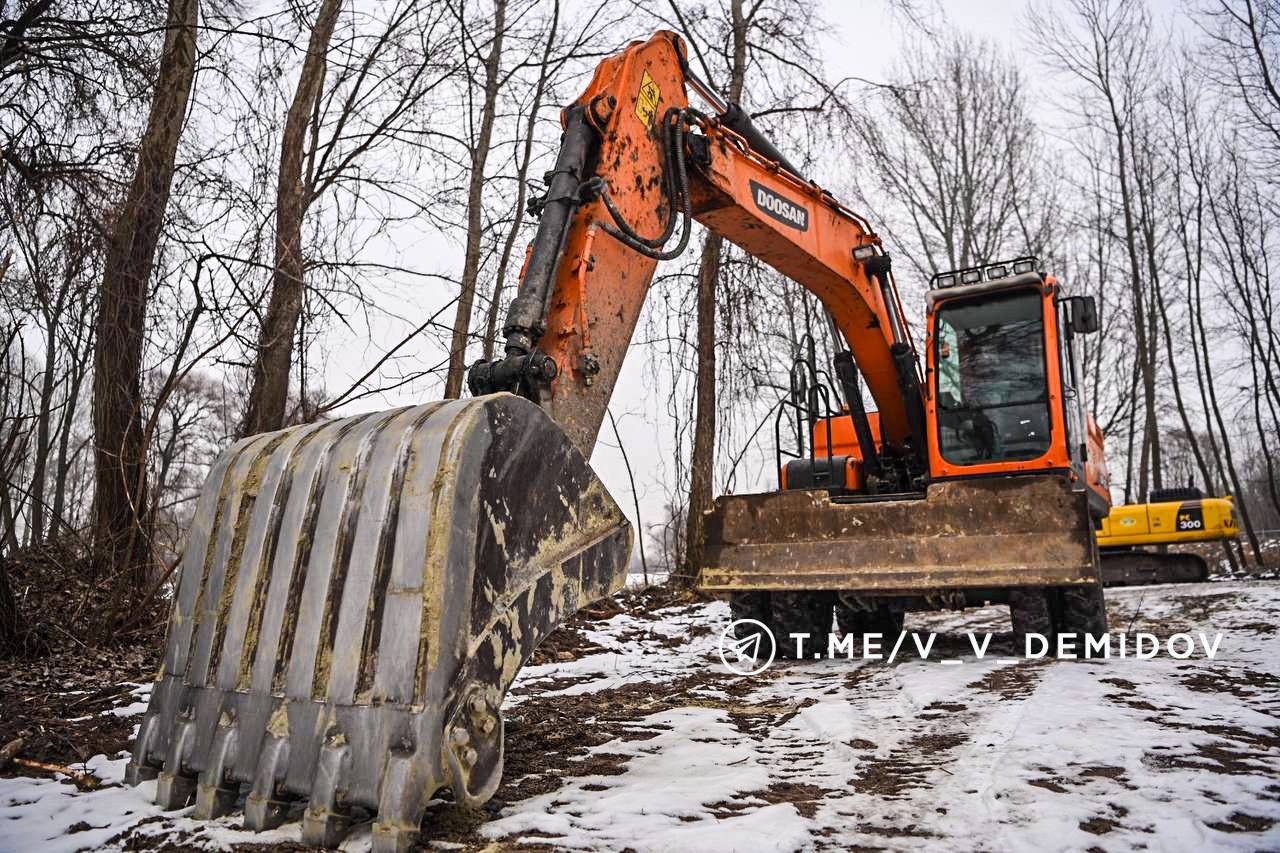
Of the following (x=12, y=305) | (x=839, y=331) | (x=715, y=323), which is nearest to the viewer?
(x=12, y=305)

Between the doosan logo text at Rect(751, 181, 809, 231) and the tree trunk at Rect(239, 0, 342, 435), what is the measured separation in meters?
2.68

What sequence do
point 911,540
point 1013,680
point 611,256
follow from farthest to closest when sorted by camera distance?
point 911,540
point 1013,680
point 611,256

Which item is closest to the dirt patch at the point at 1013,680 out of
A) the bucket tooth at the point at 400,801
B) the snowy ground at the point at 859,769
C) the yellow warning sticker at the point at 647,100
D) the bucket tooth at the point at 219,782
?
the snowy ground at the point at 859,769

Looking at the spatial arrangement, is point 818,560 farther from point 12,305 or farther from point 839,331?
point 12,305

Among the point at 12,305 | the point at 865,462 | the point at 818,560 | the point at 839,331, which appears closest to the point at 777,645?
the point at 818,560

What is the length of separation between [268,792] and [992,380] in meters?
5.18

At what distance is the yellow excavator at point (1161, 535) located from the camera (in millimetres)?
11766

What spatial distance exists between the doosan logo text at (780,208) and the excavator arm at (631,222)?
1 centimetres

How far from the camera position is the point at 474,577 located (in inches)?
87.5

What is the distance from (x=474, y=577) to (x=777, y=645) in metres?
3.87

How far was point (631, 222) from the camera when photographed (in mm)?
3697

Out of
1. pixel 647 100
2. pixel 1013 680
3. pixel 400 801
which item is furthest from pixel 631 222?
pixel 1013 680

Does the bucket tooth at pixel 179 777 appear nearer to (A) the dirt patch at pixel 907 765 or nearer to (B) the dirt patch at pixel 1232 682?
(A) the dirt patch at pixel 907 765

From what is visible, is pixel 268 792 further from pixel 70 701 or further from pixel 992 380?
pixel 992 380
